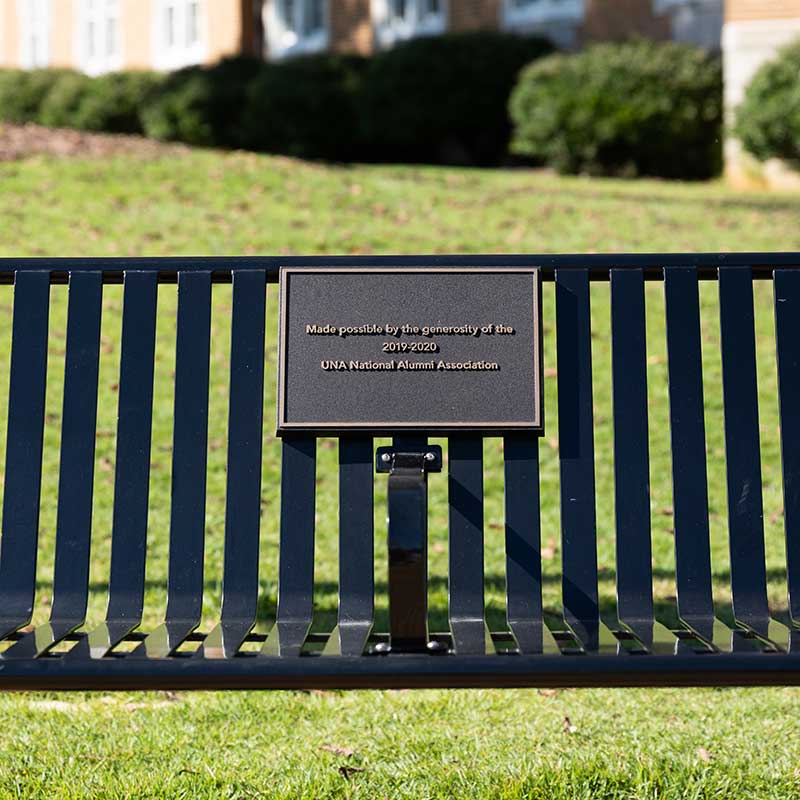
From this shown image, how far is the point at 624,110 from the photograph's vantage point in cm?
1466

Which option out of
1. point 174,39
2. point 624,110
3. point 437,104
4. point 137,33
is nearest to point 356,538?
point 624,110

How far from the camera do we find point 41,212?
33.9 ft

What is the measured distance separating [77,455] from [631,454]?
4.43 ft

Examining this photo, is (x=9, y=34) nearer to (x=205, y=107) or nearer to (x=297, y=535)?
(x=205, y=107)

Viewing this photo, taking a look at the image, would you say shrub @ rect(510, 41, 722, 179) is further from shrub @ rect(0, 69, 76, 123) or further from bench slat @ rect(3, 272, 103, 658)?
bench slat @ rect(3, 272, 103, 658)

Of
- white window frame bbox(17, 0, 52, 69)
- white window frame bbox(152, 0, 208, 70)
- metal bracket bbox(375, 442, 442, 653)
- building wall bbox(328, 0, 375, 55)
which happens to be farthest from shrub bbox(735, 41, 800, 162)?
white window frame bbox(17, 0, 52, 69)

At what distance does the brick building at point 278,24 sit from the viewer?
17.5 m

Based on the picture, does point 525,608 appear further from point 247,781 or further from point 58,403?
point 58,403

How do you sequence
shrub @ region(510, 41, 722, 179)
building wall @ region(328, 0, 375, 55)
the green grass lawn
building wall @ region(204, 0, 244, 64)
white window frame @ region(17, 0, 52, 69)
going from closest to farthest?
the green grass lawn
shrub @ region(510, 41, 722, 179)
building wall @ region(328, 0, 375, 55)
building wall @ region(204, 0, 244, 64)
white window frame @ region(17, 0, 52, 69)

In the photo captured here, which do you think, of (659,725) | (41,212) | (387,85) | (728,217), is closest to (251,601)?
(659,725)

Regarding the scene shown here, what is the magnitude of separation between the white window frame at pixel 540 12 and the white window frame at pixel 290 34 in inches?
172

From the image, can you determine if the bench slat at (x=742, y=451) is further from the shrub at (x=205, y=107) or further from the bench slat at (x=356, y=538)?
the shrub at (x=205, y=107)

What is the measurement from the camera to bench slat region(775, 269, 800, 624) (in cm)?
270

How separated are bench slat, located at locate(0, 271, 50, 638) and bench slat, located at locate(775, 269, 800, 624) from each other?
181 centimetres
